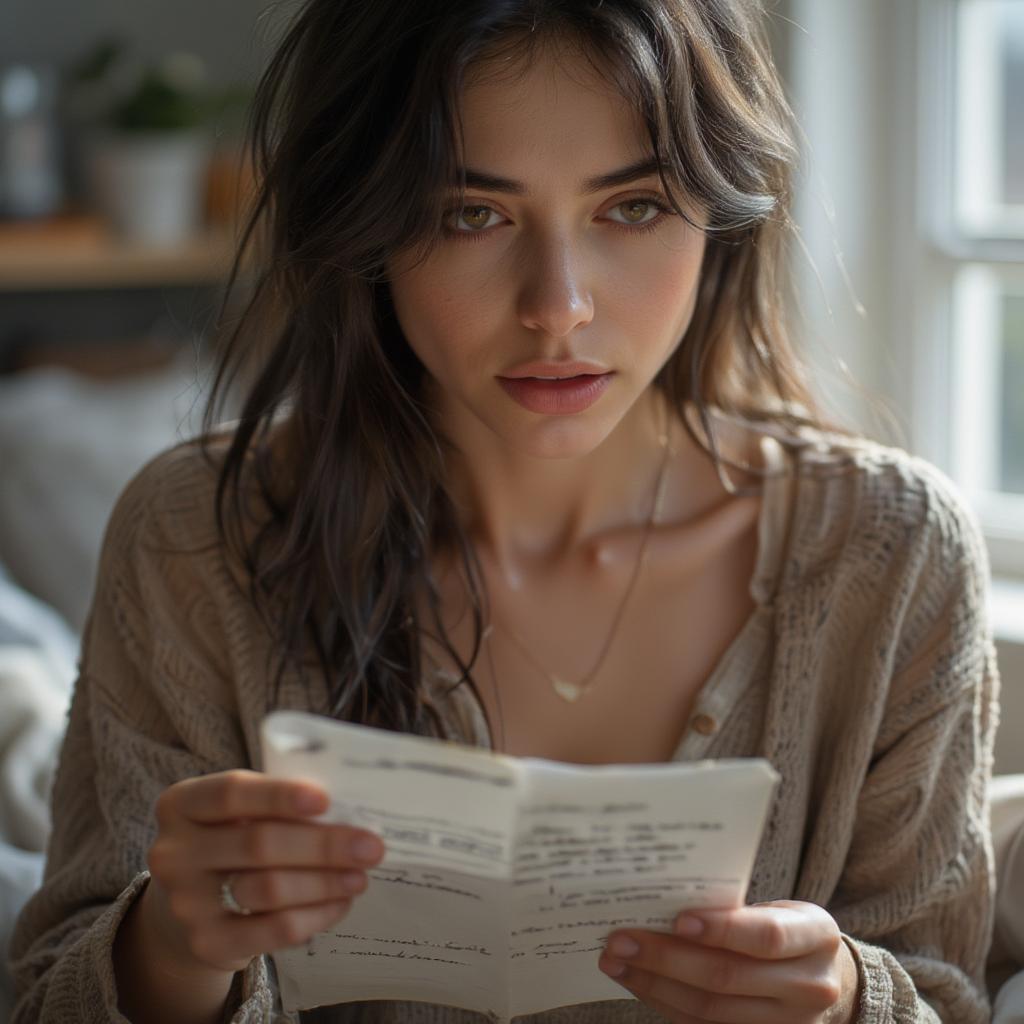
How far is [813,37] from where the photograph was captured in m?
1.94

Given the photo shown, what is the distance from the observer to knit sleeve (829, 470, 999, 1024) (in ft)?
3.73

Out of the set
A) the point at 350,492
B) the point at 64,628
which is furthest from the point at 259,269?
the point at 64,628

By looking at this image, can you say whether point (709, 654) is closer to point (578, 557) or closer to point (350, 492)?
point (578, 557)

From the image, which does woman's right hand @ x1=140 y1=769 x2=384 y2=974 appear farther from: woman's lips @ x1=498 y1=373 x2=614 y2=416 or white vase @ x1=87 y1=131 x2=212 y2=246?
white vase @ x1=87 y1=131 x2=212 y2=246

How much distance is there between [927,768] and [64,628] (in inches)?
50.9

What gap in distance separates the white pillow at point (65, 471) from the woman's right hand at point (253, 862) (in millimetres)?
1301

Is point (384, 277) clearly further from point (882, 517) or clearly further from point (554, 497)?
point (882, 517)

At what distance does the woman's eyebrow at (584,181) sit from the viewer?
100 cm

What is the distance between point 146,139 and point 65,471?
2.44 ft

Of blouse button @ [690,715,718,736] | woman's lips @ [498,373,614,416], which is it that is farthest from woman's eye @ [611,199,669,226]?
blouse button @ [690,715,718,736]

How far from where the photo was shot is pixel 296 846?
2.58 feet

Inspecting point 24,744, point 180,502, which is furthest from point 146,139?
point 180,502

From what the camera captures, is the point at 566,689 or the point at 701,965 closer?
the point at 701,965

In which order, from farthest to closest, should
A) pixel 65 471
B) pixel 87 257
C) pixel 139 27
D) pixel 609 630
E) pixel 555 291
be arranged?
pixel 139 27 → pixel 87 257 → pixel 65 471 → pixel 609 630 → pixel 555 291
